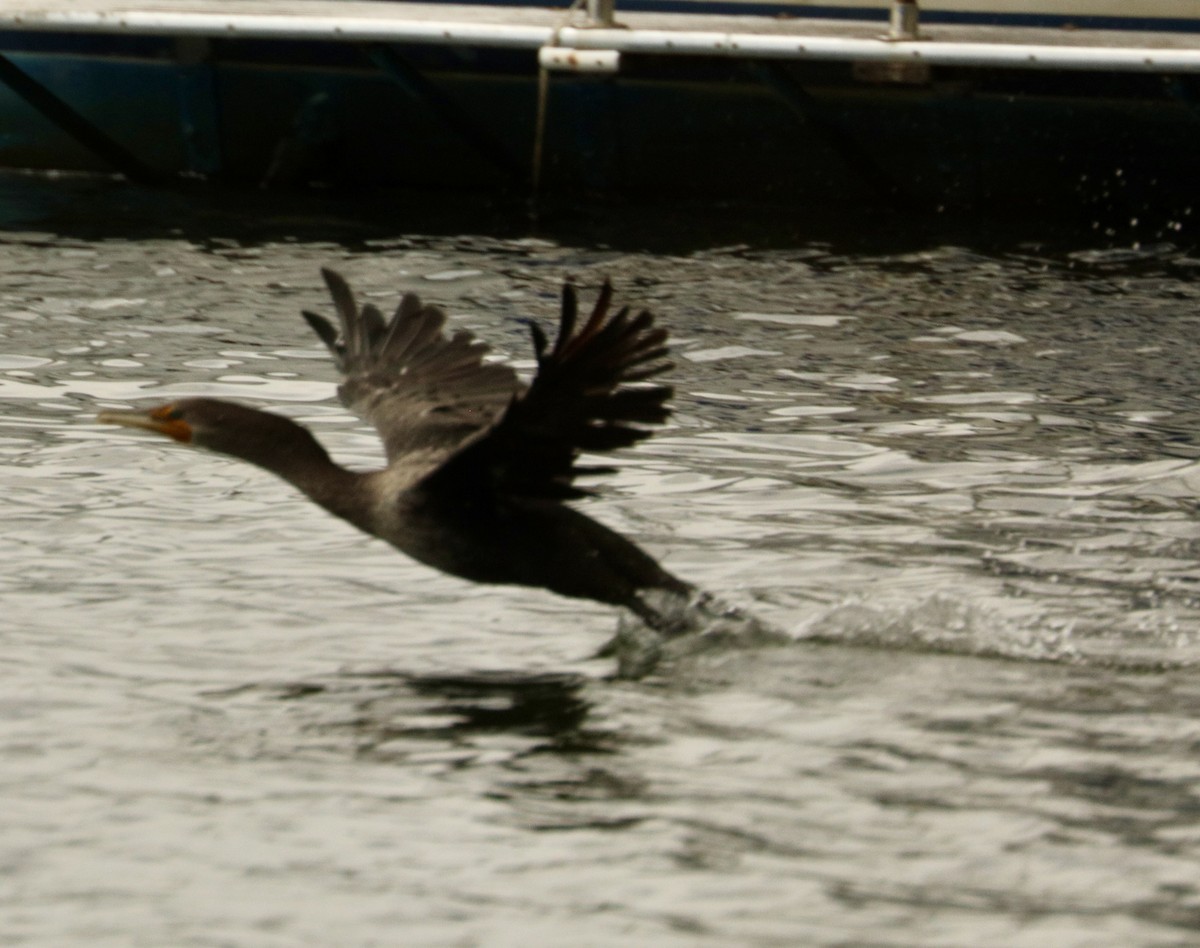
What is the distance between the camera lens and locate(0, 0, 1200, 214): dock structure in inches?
486

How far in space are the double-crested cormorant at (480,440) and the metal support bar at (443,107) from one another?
6.48m

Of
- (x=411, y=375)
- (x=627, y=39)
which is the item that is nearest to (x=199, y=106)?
(x=627, y=39)

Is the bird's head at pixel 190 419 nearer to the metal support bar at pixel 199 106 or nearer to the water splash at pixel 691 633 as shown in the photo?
the water splash at pixel 691 633

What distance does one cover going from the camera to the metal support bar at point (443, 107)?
42.8 feet

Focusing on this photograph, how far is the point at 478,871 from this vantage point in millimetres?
4609

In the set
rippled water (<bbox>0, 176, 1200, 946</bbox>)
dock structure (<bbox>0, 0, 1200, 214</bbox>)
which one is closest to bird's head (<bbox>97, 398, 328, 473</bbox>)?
rippled water (<bbox>0, 176, 1200, 946</bbox>)

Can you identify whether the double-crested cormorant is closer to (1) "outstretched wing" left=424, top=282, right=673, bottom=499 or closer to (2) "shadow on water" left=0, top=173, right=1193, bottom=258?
(1) "outstretched wing" left=424, top=282, right=673, bottom=499

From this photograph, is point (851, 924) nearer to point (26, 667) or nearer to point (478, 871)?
point (478, 871)

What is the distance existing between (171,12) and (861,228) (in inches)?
166

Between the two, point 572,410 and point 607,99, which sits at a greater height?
point 607,99

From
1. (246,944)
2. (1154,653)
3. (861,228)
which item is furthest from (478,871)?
(861,228)

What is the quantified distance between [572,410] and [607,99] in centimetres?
810

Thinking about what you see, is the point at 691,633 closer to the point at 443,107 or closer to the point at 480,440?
the point at 480,440

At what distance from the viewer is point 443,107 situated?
43.7 feet
